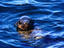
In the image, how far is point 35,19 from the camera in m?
9.02

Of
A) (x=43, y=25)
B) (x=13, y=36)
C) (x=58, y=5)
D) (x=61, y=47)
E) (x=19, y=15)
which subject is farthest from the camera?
(x=58, y=5)

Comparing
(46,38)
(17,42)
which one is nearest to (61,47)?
(46,38)

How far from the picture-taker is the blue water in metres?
7.70

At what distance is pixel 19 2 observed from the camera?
10.3 metres

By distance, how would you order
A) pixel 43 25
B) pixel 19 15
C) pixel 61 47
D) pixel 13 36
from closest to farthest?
pixel 61 47
pixel 13 36
pixel 43 25
pixel 19 15

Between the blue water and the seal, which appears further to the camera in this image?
the seal

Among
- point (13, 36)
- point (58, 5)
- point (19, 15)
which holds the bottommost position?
point (13, 36)

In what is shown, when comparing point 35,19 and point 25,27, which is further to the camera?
point 35,19

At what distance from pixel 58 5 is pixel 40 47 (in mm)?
2946

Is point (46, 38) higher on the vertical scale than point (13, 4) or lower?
lower

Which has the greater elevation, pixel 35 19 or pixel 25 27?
pixel 35 19

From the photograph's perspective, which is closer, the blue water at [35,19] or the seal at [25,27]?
the blue water at [35,19]

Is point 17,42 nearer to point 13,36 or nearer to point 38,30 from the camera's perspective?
point 13,36

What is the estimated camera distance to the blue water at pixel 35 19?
7.70 metres
